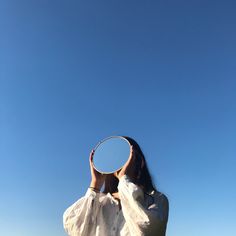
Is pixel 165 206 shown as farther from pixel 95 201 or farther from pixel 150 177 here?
pixel 95 201

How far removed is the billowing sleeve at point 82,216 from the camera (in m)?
3.80

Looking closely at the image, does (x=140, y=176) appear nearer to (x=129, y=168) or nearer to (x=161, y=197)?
(x=129, y=168)

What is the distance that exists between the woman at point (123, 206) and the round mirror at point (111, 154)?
0.05 m

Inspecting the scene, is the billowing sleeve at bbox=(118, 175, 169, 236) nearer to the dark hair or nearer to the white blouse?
the white blouse

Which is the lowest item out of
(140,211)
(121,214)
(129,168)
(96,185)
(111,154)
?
(140,211)

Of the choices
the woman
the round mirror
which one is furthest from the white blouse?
the round mirror

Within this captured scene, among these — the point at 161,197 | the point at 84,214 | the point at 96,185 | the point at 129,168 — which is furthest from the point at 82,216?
the point at 161,197

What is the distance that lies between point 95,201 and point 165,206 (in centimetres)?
59

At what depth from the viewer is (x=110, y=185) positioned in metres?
4.11

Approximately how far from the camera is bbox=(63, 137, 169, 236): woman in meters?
3.55

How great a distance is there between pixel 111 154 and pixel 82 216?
616mm

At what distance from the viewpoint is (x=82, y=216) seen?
12.6ft

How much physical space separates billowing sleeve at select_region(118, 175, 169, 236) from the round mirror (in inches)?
10.3

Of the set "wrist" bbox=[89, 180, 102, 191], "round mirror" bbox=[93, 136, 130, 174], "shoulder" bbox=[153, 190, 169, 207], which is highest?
"round mirror" bbox=[93, 136, 130, 174]
